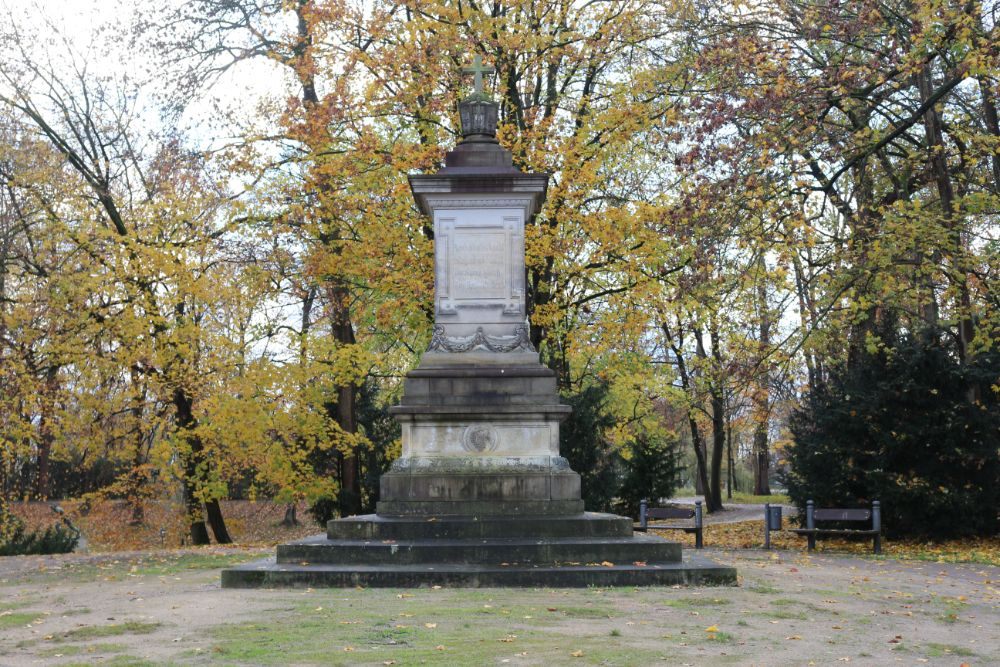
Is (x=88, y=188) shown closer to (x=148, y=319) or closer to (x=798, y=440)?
(x=148, y=319)

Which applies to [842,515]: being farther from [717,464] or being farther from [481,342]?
[717,464]

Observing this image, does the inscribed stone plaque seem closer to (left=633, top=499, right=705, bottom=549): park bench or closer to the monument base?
the monument base

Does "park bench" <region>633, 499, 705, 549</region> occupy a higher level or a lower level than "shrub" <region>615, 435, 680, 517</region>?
lower

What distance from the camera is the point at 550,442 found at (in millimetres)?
13156

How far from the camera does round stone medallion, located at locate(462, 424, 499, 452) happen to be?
1309 cm

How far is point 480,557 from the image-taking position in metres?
11.4

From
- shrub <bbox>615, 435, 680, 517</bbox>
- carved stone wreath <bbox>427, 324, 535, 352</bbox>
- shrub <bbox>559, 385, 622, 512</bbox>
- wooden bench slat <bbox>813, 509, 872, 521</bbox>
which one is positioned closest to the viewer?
carved stone wreath <bbox>427, 324, 535, 352</bbox>

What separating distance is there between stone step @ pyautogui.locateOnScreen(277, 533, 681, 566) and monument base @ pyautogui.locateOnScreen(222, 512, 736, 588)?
10mm

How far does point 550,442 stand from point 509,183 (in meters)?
3.32

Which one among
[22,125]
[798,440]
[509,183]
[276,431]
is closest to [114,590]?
[509,183]

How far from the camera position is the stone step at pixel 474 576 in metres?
10.7

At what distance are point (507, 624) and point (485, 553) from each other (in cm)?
336

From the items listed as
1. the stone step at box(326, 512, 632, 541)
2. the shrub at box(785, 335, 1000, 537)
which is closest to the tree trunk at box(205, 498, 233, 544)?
the stone step at box(326, 512, 632, 541)

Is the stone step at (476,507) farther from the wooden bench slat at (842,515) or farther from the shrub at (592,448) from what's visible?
the shrub at (592,448)
